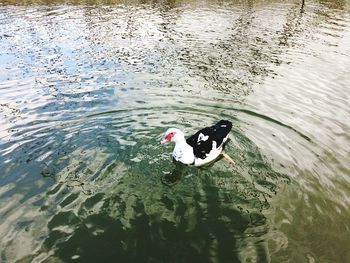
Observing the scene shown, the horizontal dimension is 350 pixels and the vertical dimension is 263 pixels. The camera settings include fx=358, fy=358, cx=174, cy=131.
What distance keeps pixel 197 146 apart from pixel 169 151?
1.30 metres

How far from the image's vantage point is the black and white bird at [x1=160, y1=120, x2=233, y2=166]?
1134 centimetres

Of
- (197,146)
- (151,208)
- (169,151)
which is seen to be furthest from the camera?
(169,151)

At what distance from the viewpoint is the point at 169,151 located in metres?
12.4

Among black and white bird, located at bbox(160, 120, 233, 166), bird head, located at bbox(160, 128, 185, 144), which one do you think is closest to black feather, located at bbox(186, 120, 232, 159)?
black and white bird, located at bbox(160, 120, 233, 166)

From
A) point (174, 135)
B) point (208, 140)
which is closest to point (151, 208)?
point (174, 135)

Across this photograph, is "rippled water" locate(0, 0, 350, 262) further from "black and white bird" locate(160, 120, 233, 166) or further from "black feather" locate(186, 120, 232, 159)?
"black feather" locate(186, 120, 232, 159)

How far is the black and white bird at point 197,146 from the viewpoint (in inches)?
446

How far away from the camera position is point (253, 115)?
1473 centimetres

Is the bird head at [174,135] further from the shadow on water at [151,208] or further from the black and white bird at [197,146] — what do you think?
the shadow on water at [151,208]

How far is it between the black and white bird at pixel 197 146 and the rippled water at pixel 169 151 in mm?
344

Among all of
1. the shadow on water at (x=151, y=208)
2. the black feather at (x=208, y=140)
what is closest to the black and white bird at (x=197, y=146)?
the black feather at (x=208, y=140)

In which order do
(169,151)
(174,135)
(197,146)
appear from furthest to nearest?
(169,151)
(197,146)
(174,135)

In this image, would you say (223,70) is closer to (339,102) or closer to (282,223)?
(339,102)

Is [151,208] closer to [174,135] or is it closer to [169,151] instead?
[174,135]
